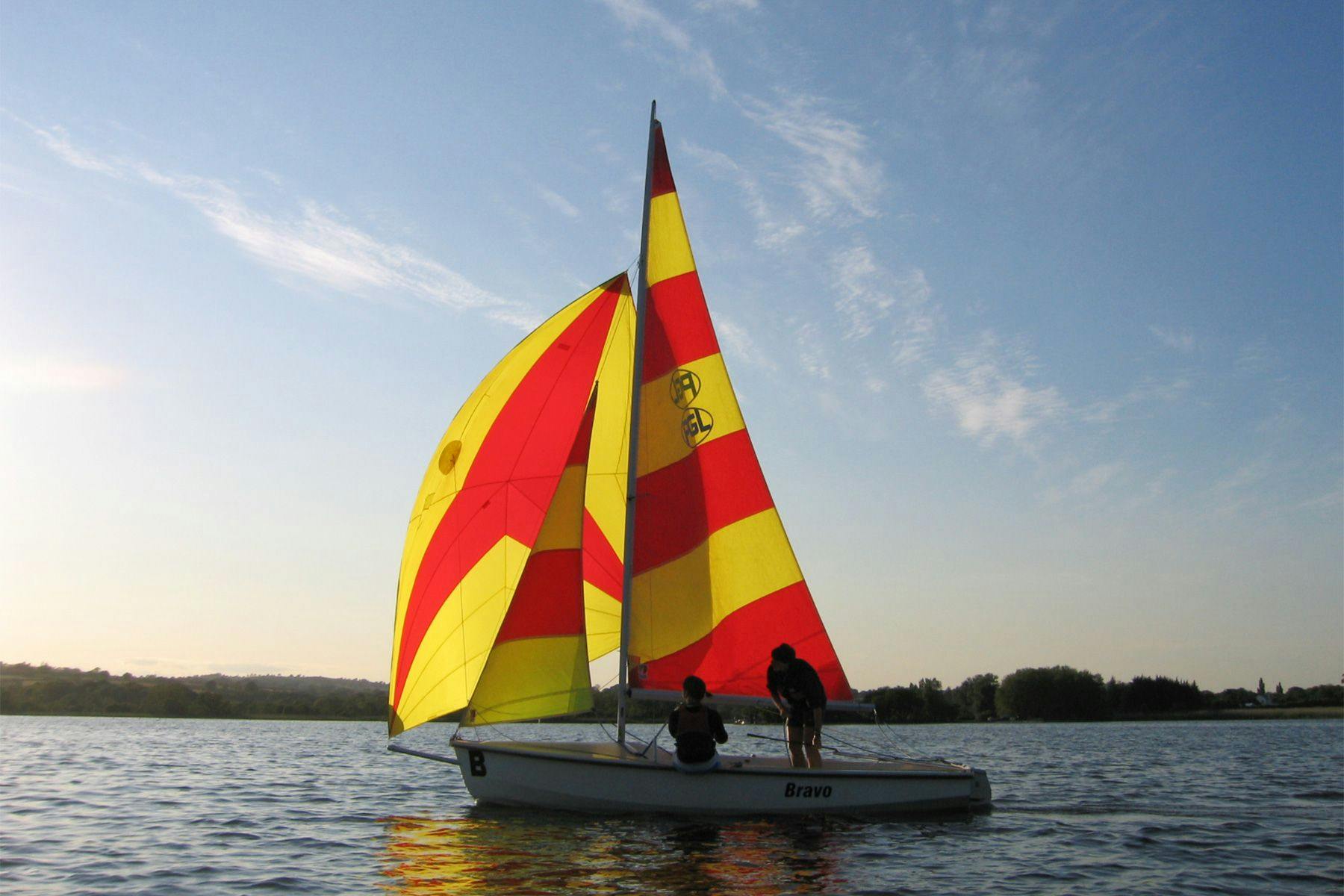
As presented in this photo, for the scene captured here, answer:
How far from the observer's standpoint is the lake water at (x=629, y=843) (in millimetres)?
10500

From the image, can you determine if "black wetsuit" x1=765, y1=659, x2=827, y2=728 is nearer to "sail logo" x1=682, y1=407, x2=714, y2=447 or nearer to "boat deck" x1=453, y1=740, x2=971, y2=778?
"boat deck" x1=453, y1=740, x2=971, y2=778

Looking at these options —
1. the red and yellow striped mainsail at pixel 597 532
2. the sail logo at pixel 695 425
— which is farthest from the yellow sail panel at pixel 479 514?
the sail logo at pixel 695 425

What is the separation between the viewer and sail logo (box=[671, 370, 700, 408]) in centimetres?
1548

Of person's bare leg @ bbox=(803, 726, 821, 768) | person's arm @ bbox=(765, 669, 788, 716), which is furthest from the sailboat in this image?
person's bare leg @ bbox=(803, 726, 821, 768)

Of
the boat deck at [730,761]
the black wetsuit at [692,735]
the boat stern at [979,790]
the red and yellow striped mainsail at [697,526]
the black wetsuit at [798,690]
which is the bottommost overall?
the boat stern at [979,790]

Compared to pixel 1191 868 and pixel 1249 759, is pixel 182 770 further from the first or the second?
pixel 1249 759

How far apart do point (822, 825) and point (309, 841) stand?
6689mm

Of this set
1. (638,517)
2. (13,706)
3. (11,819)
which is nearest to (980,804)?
(638,517)

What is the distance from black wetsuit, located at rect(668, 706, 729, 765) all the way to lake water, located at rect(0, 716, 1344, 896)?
91cm

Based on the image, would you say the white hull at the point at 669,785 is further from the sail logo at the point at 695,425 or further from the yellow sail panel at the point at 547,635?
the sail logo at the point at 695,425

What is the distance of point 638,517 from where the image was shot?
1478cm

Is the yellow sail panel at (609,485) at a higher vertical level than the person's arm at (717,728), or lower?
higher

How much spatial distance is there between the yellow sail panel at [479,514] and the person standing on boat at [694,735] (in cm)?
317

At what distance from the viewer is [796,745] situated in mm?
14359
